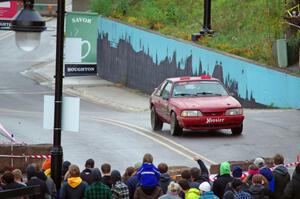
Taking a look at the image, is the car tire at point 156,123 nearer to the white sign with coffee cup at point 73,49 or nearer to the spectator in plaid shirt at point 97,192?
the white sign with coffee cup at point 73,49

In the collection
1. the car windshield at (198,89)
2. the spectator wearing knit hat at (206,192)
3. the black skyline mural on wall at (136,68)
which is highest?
the spectator wearing knit hat at (206,192)

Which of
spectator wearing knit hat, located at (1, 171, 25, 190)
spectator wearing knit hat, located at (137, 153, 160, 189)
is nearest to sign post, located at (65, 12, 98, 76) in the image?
spectator wearing knit hat, located at (137, 153, 160, 189)

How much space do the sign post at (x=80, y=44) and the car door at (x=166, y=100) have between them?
1095 centimetres

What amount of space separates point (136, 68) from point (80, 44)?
3469 centimetres

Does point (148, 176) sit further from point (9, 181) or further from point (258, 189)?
point (9, 181)

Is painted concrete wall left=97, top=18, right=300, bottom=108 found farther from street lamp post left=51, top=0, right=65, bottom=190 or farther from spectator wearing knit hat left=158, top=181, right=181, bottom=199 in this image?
spectator wearing knit hat left=158, top=181, right=181, bottom=199

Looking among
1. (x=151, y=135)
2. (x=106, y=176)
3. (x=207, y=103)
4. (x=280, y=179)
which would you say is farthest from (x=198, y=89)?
(x=106, y=176)

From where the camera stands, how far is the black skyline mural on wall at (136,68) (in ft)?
137

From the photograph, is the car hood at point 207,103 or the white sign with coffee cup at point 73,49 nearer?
the white sign with coffee cup at point 73,49

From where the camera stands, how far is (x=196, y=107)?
24844 millimetres

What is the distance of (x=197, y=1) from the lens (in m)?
51.0

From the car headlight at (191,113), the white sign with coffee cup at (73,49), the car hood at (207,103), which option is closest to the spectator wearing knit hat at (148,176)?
the white sign with coffee cup at (73,49)

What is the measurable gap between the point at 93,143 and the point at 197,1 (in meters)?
27.1

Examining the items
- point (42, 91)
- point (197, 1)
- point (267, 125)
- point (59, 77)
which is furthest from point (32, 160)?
point (197, 1)
